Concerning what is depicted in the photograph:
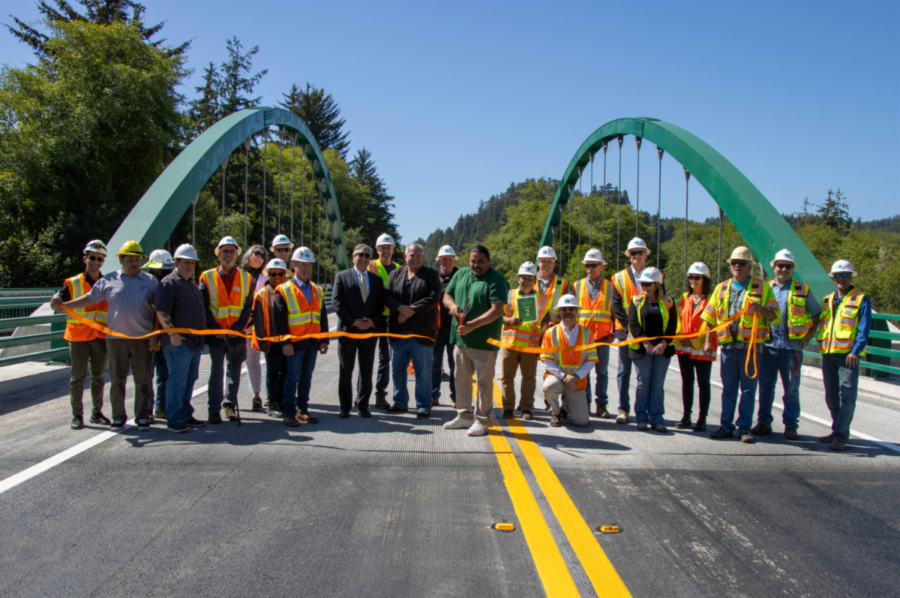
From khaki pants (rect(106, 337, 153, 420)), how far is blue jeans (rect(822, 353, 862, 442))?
6736mm

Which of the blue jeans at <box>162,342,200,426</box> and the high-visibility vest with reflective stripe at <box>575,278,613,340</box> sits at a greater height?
the high-visibility vest with reflective stripe at <box>575,278,613,340</box>

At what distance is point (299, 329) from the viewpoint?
20.9 feet

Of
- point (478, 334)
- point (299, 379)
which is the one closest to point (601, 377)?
point (478, 334)

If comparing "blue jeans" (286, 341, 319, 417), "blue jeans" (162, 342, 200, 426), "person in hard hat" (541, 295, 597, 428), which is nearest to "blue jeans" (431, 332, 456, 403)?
"person in hard hat" (541, 295, 597, 428)

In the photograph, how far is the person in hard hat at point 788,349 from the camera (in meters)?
5.85

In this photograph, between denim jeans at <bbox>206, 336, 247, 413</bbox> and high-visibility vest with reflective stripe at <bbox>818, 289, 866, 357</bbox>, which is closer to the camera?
high-visibility vest with reflective stripe at <bbox>818, 289, 866, 357</bbox>

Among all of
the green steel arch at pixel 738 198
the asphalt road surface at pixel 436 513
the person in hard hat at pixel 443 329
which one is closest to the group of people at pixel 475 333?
the asphalt road surface at pixel 436 513

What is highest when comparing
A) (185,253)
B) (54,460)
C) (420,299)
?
(185,253)

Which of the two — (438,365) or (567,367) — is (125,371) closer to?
(438,365)

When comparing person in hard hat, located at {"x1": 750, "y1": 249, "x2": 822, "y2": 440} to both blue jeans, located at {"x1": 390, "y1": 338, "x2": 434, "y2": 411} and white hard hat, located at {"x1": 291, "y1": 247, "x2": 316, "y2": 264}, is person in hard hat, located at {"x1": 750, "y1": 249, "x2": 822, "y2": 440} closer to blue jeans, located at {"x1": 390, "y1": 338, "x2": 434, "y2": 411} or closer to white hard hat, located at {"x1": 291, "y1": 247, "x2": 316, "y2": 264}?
blue jeans, located at {"x1": 390, "y1": 338, "x2": 434, "y2": 411}

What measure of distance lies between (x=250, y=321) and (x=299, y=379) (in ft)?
4.79

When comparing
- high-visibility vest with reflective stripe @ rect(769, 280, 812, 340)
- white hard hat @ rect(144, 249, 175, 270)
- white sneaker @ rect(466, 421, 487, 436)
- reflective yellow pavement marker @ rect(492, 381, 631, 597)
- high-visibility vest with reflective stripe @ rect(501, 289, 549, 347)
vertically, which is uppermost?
white hard hat @ rect(144, 249, 175, 270)

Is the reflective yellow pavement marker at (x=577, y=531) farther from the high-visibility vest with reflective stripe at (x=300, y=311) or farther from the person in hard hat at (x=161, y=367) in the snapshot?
the person in hard hat at (x=161, y=367)

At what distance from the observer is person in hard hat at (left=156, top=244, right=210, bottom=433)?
5.83 m
